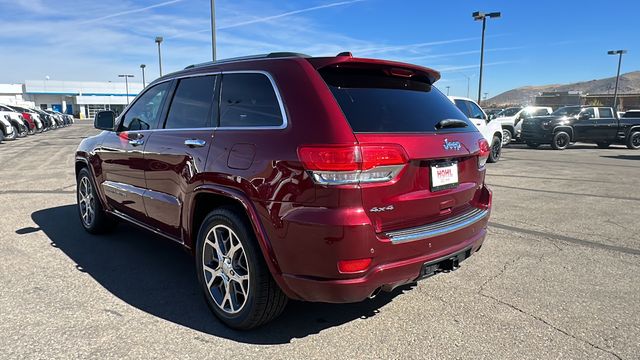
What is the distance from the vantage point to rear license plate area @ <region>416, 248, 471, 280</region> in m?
2.79

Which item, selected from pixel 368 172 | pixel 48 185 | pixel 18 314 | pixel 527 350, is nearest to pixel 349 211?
pixel 368 172

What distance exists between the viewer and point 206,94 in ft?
11.7

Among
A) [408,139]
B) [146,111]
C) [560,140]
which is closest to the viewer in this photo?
[408,139]

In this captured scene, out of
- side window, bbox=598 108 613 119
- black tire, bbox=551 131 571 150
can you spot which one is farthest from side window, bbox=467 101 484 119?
side window, bbox=598 108 613 119

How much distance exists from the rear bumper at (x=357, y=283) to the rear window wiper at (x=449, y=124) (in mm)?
944

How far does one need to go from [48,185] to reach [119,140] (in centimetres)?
543

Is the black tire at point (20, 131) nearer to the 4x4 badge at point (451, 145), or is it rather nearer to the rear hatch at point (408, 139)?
the rear hatch at point (408, 139)

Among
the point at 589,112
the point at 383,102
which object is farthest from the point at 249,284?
A: the point at 589,112

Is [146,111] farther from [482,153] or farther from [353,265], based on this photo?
[482,153]

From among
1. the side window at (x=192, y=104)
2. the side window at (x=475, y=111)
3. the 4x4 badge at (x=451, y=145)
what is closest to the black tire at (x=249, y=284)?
the side window at (x=192, y=104)

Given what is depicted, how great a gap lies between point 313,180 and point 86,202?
13.4ft

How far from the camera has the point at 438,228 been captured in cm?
289

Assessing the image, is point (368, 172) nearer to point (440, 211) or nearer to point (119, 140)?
point (440, 211)

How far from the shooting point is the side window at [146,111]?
4.14m
